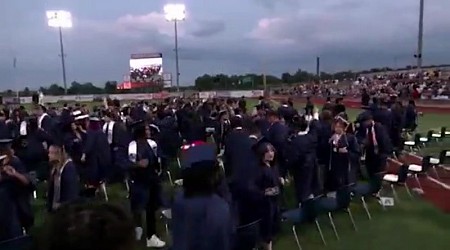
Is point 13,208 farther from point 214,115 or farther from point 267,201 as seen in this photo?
point 214,115

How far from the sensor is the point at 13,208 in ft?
20.3

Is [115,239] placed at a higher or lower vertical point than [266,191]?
higher

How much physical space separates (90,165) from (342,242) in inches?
176

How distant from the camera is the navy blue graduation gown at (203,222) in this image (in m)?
Result: 4.14

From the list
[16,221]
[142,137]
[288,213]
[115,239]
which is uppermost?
[115,239]

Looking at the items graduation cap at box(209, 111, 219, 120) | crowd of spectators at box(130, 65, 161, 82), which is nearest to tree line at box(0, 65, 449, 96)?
crowd of spectators at box(130, 65, 161, 82)

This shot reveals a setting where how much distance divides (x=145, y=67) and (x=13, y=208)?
40862 mm

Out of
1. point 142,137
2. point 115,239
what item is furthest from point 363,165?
point 115,239

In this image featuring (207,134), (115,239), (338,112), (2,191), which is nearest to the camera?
(115,239)

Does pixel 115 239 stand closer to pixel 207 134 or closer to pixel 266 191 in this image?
pixel 266 191

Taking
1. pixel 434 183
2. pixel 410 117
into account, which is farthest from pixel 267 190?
pixel 410 117

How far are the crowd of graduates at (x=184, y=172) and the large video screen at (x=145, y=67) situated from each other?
94.4 ft

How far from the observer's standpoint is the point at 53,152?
21.0 feet

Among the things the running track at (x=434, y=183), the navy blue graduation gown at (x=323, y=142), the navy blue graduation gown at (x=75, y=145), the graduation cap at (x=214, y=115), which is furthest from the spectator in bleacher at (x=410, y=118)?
the navy blue graduation gown at (x=75, y=145)
